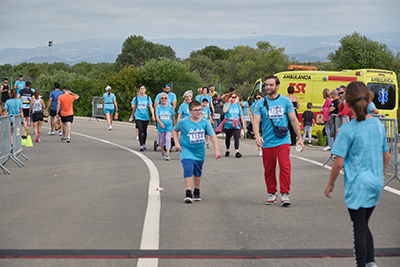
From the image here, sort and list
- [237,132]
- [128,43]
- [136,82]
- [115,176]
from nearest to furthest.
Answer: [115,176]
[237,132]
[136,82]
[128,43]

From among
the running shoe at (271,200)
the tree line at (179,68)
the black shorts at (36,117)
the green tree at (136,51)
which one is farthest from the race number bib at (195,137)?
the green tree at (136,51)

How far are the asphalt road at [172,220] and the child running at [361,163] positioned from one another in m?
0.66

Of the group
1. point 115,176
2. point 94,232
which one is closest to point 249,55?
point 115,176

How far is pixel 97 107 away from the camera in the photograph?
31.5 metres

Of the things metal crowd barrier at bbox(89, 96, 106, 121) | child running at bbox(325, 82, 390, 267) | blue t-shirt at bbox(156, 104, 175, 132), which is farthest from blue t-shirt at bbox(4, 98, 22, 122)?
metal crowd barrier at bbox(89, 96, 106, 121)

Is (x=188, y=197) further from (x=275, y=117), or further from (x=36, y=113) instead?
(x=36, y=113)

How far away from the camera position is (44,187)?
30.2ft

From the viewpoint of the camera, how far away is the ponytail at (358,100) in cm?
430

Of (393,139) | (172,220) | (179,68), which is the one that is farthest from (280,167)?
(179,68)

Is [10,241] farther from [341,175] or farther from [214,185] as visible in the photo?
[341,175]

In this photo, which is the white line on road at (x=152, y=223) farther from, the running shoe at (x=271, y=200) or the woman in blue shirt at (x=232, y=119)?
the woman in blue shirt at (x=232, y=119)

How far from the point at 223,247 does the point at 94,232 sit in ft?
5.23

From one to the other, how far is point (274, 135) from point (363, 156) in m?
3.47

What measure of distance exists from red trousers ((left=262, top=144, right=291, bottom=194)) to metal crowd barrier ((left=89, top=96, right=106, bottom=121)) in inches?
962
